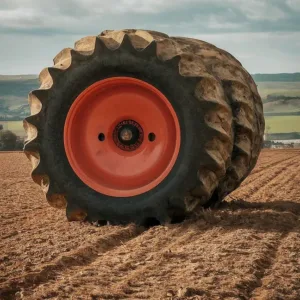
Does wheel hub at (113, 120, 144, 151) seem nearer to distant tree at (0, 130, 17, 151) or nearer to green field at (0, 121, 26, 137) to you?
distant tree at (0, 130, 17, 151)

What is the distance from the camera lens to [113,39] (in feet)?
22.7

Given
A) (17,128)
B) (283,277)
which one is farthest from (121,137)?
(17,128)

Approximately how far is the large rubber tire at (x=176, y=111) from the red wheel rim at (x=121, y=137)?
0.26 ft

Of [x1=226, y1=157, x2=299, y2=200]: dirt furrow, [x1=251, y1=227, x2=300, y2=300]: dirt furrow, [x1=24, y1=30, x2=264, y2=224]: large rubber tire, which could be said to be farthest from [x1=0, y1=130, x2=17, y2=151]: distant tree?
[x1=251, y1=227, x2=300, y2=300]: dirt furrow

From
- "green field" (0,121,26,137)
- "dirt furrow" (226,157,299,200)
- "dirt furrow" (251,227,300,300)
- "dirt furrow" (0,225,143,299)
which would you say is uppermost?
"dirt furrow" (251,227,300,300)

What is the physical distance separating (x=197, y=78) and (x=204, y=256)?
195 cm

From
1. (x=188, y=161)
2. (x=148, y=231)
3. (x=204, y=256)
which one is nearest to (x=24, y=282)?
(x=204, y=256)

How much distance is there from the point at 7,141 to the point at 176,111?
108ft

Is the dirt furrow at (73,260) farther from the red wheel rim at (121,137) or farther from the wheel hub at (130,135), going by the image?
the wheel hub at (130,135)

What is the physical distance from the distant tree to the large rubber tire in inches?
1255

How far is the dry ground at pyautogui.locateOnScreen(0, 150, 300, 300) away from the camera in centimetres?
434

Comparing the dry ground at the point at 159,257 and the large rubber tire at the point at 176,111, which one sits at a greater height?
the large rubber tire at the point at 176,111

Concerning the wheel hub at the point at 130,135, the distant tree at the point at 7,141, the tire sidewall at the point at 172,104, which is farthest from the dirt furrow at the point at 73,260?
the distant tree at the point at 7,141

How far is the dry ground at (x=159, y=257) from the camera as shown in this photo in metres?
4.34
